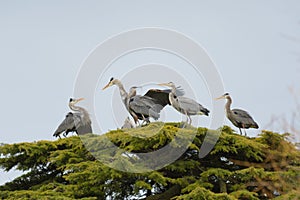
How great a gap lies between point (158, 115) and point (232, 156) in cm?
228

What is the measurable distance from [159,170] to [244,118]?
3.32 metres

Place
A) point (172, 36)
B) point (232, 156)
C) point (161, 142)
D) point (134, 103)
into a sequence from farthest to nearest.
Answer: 1. point (172, 36)
2. point (134, 103)
3. point (232, 156)
4. point (161, 142)

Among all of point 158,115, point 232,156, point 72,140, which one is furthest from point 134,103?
point 232,156

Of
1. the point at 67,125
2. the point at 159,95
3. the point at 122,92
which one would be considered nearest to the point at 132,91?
the point at 122,92

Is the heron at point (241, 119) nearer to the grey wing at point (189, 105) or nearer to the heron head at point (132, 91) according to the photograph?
the grey wing at point (189, 105)

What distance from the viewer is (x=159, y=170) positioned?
1290 cm

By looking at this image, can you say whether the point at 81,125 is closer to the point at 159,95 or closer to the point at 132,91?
the point at 132,91

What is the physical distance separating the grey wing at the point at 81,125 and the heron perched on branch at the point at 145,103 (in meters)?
1.35

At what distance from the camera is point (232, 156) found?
13609 mm

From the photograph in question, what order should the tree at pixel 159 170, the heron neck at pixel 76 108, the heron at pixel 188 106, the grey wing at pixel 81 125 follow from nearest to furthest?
the tree at pixel 159 170 < the heron at pixel 188 106 < the grey wing at pixel 81 125 < the heron neck at pixel 76 108

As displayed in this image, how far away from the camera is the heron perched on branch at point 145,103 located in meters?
14.5

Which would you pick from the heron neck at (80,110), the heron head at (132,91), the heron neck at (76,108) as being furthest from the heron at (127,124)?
the heron neck at (76,108)

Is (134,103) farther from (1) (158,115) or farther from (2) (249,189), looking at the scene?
(2) (249,189)

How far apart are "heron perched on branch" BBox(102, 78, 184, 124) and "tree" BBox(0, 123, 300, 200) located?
1.10 metres
